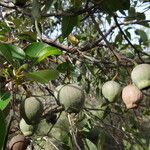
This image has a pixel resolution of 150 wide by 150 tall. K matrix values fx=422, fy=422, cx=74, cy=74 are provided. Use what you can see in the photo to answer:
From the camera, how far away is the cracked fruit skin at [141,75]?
4.16ft

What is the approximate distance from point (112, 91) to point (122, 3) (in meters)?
0.41

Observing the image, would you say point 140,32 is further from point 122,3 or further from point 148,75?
point 148,75

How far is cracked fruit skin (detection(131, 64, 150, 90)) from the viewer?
127 cm

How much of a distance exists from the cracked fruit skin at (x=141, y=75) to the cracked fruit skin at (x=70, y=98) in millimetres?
174

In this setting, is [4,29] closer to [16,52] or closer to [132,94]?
[16,52]

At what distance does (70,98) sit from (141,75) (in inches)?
8.8

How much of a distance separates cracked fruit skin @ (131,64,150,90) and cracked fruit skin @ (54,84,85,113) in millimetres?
174

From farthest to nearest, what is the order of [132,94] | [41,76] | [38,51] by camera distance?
[38,51]
[132,94]
[41,76]

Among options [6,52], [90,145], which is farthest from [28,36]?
[90,145]

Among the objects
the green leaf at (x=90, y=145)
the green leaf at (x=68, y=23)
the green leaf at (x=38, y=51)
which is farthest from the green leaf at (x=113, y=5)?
the green leaf at (x=90, y=145)

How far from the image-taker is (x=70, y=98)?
1262 mm

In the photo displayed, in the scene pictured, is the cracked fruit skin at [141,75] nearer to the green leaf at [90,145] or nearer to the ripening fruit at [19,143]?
the ripening fruit at [19,143]

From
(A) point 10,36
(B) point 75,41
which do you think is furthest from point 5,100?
(B) point 75,41

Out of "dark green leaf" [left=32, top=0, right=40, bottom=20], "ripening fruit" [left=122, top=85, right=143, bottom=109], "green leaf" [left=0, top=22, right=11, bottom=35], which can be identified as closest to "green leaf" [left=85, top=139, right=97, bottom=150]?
"green leaf" [left=0, top=22, right=11, bottom=35]
